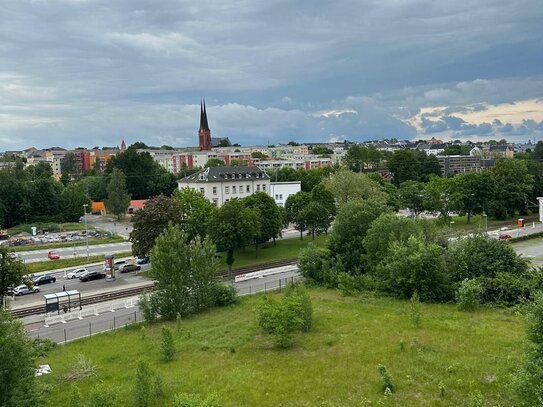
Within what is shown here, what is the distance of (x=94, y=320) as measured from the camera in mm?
35375

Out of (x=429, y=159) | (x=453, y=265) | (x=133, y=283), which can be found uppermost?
(x=429, y=159)

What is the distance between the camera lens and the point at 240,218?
49.6 metres

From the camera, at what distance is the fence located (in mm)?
32406

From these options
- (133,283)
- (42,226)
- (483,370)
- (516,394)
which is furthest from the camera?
(42,226)

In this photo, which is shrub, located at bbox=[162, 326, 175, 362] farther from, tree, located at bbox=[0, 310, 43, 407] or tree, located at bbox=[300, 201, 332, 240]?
tree, located at bbox=[300, 201, 332, 240]

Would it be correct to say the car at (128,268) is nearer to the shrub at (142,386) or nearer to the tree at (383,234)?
the tree at (383,234)

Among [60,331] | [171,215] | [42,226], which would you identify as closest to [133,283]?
[171,215]

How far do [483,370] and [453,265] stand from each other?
A: 48.3ft

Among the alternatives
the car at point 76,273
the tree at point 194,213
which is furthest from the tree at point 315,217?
the car at point 76,273

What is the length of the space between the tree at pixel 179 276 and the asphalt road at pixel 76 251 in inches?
1338

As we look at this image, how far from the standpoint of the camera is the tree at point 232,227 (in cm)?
4891

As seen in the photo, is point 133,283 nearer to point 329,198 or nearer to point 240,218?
point 240,218

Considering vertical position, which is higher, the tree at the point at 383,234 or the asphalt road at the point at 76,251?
the tree at the point at 383,234

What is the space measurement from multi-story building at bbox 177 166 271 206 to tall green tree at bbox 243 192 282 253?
1712 cm
